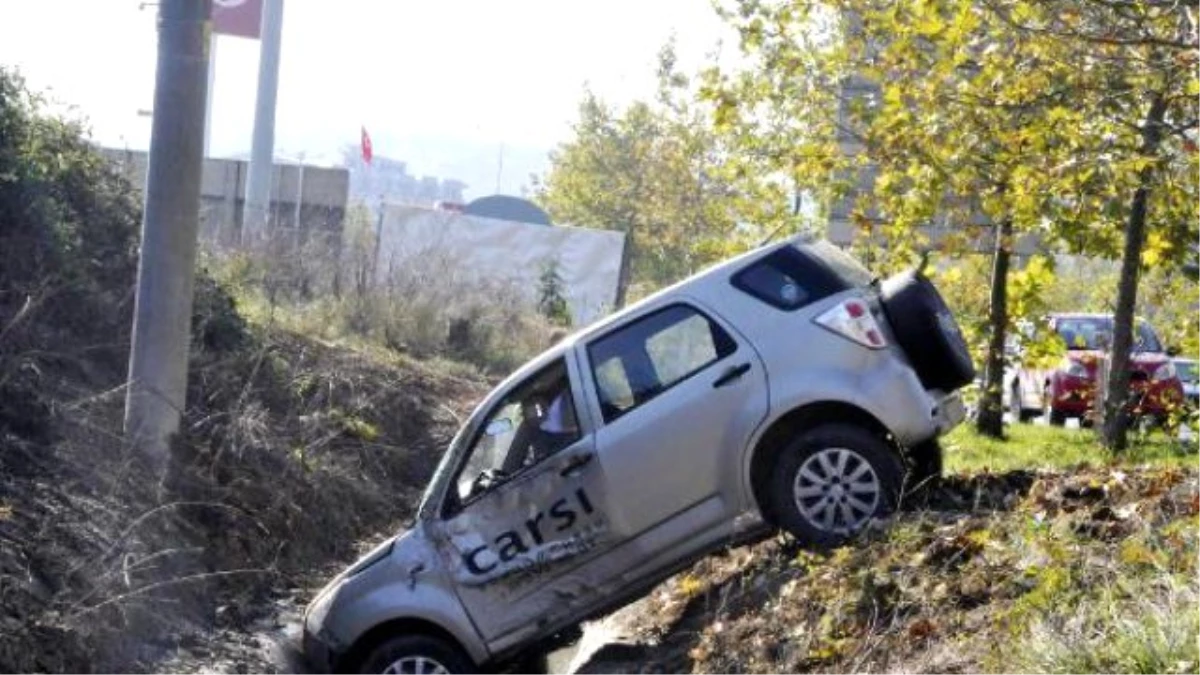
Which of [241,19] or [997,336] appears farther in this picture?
[241,19]

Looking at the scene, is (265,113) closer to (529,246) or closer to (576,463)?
(529,246)

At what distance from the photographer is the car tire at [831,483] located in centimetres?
985

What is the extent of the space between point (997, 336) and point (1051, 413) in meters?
8.68

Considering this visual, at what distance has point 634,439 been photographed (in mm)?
9914

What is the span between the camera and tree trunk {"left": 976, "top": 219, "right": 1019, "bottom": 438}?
1666cm

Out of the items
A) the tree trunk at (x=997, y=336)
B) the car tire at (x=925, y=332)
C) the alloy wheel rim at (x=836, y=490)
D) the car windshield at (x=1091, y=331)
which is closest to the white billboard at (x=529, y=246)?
the car windshield at (x=1091, y=331)

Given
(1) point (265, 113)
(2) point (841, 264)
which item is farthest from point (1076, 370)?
(2) point (841, 264)

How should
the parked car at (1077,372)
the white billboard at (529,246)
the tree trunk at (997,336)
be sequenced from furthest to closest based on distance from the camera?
the white billboard at (529,246) → the parked car at (1077,372) → the tree trunk at (997,336)

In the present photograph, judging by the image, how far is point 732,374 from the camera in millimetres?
9961

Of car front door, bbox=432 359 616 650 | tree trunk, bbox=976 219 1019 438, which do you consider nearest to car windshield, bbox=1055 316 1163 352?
tree trunk, bbox=976 219 1019 438

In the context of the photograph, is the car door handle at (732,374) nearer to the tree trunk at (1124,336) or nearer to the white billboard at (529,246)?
the tree trunk at (1124,336)

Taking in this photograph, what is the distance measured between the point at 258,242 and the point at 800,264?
43.7ft

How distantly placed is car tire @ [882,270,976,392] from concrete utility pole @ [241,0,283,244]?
17293mm

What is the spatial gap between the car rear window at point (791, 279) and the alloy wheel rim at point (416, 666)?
2577 millimetres
